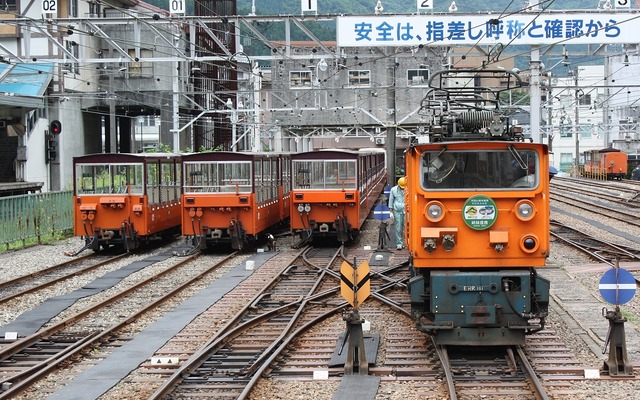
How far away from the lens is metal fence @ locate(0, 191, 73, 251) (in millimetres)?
20656

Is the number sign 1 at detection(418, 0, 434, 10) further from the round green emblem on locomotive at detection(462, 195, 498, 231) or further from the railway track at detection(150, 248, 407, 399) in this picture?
the round green emblem on locomotive at detection(462, 195, 498, 231)

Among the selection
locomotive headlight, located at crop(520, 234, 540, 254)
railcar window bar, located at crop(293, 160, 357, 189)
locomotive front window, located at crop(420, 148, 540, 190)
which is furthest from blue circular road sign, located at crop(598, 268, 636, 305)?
railcar window bar, located at crop(293, 160, 357, 189)

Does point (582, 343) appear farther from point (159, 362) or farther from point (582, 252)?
point (582, 252)

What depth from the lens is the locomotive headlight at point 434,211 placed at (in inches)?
357

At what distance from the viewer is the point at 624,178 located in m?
59.3

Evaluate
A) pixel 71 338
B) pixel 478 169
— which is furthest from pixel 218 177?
pixel 478 169

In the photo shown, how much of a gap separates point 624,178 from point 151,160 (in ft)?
152

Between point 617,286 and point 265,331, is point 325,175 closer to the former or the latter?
point 265,331

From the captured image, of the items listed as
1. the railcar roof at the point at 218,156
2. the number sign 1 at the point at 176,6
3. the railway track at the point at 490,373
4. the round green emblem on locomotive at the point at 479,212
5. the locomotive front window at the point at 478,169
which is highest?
the number sign 1 at the point at 176,6

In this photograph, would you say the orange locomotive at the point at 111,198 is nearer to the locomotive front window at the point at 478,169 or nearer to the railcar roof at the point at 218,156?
the railcar roof at the point at 218,156

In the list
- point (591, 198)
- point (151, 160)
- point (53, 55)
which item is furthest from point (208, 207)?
point (591, 198)

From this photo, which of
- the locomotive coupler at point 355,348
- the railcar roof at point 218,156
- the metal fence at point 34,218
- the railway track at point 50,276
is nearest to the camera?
the locomotive coupler at point 355,348

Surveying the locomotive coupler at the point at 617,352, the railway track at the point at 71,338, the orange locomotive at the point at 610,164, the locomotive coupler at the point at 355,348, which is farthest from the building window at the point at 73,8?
the orange locomotive at the point at 610,164

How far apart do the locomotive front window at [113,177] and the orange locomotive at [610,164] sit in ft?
136
